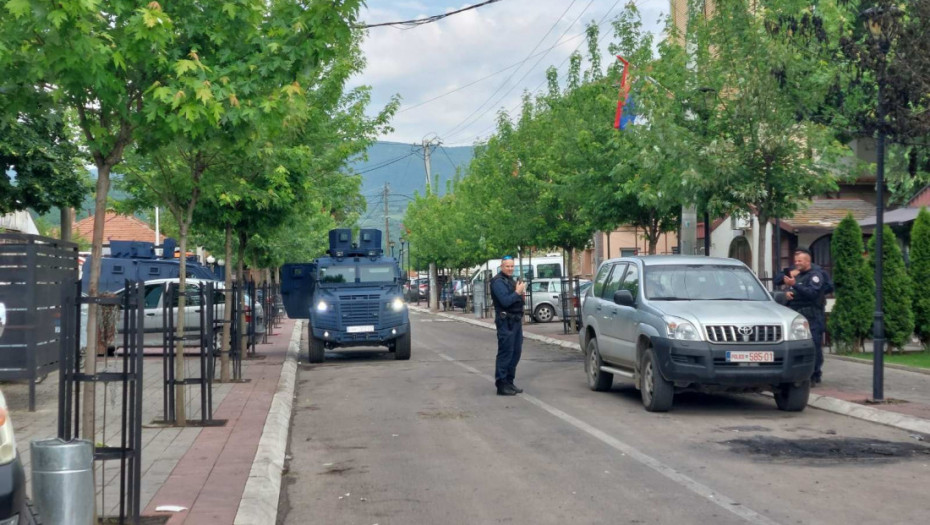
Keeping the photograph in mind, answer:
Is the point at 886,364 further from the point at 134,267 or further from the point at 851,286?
the point at 134,267

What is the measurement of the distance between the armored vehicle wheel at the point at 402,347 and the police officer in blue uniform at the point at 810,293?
31.7 feet

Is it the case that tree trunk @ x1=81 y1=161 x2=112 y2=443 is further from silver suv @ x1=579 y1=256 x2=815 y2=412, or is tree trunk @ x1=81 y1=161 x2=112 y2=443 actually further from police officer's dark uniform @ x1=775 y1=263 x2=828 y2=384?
police officer's dark uniform @ x1=775 y1=263 x2=828 y2=384

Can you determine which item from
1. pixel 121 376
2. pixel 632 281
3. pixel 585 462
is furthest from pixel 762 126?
pixel 121 376

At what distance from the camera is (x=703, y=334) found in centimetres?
1240

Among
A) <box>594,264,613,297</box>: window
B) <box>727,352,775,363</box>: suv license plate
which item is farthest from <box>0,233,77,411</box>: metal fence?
<box>727,352,775,363</box>: suv license plate

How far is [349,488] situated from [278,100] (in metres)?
3.08

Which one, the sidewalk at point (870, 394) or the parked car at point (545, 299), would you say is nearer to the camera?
the sidewalk at point (870, 394)

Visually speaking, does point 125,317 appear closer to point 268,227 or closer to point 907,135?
point 907,135

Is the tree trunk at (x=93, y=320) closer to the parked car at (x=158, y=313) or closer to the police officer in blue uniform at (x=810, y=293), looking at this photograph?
the police officer in blue uniform at (x=810, y=293)

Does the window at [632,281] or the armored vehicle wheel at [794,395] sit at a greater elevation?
the window at [632,281]

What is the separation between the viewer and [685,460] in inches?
374

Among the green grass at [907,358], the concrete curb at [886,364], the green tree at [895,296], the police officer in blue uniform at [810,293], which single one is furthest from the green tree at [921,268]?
the police officer in blue uniform at [810,293]

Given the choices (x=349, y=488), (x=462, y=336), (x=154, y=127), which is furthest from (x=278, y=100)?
(x=462, y=336)

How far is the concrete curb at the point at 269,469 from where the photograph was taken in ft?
24.1
